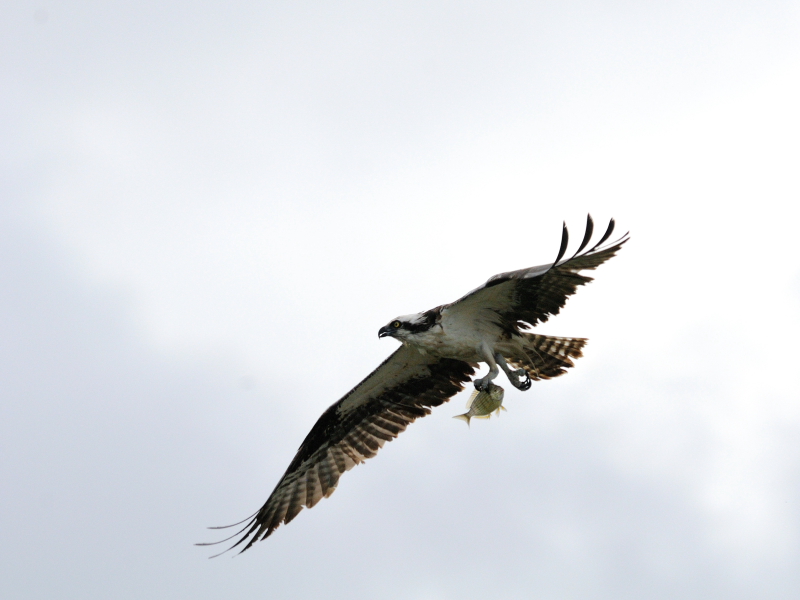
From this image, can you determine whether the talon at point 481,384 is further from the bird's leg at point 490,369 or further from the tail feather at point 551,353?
the tail feather at point 551,353

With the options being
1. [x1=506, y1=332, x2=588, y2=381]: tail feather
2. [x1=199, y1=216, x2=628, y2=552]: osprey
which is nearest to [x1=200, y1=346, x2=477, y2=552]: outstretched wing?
[x1=199, y1=216, x2=628, y2=552]: osprey

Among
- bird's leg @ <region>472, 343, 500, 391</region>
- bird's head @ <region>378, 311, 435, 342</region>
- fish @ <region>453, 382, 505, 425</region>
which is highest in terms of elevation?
bird's head @ <region>378, 311, 435, 342</region>

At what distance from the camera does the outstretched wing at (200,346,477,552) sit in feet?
39.4

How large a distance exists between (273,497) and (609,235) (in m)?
6.07

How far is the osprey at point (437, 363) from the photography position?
1032 cm

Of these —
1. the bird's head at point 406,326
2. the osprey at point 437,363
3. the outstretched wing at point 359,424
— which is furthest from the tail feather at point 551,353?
the bird's head at point 406,326

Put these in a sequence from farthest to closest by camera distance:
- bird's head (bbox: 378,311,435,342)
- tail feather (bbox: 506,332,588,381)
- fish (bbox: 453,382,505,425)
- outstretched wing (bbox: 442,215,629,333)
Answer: tail feather (bbox: 506,332,588,381), bird's head (bbox: 378,311,435,342), fish (bbox: 453,382,505,425), outstretched wing (bbox: 442,215,629,333)

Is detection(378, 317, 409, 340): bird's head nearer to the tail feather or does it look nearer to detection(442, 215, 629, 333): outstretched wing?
detection(442, 215, 629, 333): outstretched wing

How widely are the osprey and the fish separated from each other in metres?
0.09

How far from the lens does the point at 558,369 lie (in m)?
11.5

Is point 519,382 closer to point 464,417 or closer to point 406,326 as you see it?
point 464,417

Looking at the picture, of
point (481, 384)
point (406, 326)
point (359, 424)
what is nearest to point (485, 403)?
point (481, 384)

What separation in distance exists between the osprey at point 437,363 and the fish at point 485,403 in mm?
85

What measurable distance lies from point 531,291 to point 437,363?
6.77ft
